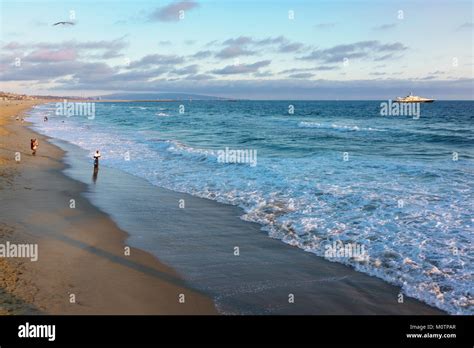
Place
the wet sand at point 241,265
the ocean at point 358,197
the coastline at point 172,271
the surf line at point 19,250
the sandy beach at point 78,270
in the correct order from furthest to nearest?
1. the ocean at point 358,197
2. the surf line at point 19,250
3. the wet sand at point 241,265
4. the coastline at point 172,271
5. the sandy beach at point 78,270

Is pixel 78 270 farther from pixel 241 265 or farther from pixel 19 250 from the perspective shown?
pixel 241 265

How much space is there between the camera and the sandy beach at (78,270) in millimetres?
7238

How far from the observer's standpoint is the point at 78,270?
8.74 metres

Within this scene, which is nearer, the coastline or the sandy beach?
the sandy beach

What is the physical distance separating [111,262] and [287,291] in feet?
13.7

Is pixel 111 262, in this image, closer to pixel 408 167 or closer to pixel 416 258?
pixel 416 258

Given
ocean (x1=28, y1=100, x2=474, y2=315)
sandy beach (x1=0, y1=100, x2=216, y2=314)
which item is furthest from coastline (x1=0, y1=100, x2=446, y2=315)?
ocean (x1=28, y1=100, x2=474, y2=315)

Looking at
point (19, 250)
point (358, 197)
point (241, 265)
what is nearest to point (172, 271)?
point (241, 265)

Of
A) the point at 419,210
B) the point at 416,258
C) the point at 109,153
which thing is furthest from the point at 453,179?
the point at 109,153

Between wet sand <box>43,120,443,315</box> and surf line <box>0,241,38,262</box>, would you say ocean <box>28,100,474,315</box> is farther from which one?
surf line <box>0,241,38,262</box>

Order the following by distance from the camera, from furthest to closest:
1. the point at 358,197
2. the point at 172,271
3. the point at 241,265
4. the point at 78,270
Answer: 1. the point at 358,197
2. the point at 241,265
3. the point at 172,271
4. the point at 78,270

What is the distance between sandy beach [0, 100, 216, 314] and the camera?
724 cm

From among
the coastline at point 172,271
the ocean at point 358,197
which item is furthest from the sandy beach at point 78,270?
the ocean at point 358,197

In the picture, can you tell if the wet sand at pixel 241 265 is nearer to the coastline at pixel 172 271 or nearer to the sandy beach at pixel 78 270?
the coastline at pixel 172 271
